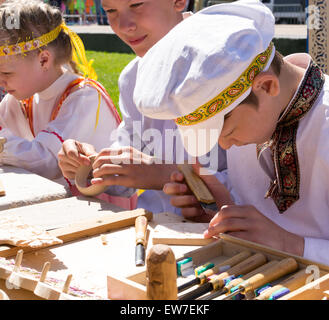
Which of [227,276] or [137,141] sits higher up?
[227,276]

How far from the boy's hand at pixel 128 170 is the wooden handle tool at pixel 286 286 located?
2.94 ft

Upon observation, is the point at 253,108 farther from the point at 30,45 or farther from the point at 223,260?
the point at 30,45

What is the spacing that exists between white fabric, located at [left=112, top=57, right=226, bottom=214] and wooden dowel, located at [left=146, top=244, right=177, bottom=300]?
3.89 ft

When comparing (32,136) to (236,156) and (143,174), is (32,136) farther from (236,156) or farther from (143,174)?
(236,156)

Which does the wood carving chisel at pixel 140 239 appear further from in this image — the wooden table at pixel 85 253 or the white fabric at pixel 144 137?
the white fabric at pixel 144 137

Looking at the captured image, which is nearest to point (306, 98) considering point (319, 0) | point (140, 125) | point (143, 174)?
point (143, 174)

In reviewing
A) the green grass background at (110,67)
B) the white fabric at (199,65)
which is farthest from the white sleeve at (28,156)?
the green grass background at (110,67)

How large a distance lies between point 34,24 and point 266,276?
2210 millimetres

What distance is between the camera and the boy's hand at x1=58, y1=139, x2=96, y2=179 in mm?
2072

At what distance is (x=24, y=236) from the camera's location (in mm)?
1496

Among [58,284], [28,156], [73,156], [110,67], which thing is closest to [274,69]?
[58,284]

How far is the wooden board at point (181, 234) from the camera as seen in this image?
1.51 m

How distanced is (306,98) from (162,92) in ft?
1.70

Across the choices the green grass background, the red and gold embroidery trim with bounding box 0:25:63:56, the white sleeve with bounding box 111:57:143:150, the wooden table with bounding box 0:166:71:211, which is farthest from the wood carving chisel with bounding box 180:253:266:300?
the green grass background
